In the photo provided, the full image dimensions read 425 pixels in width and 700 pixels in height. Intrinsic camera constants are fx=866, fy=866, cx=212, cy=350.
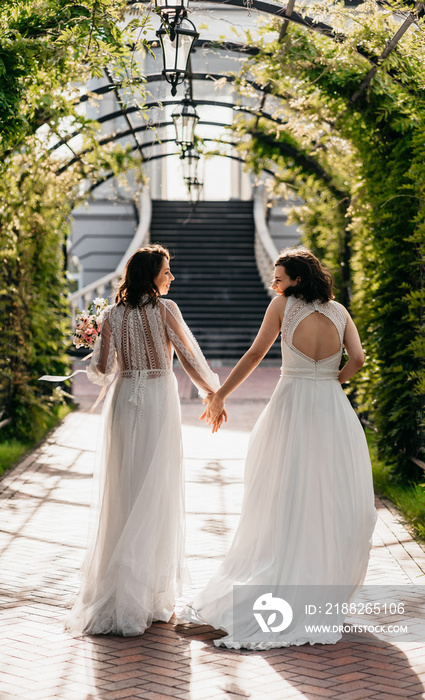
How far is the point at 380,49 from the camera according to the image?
22.1 ft

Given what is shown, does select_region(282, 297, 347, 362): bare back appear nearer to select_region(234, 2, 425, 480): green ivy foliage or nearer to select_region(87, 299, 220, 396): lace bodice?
select_region(87, 299, 220, 396): lace bodice

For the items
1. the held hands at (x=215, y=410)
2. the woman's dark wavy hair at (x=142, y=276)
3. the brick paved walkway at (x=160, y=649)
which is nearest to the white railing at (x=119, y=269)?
the brick paved walkway at (x=160, y=649)

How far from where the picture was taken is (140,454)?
436cm

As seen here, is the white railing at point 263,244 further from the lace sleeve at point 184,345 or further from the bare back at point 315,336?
the bare back at point 315,336

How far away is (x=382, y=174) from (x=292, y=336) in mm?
3802

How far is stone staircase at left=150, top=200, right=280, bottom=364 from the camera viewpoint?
1998 cm

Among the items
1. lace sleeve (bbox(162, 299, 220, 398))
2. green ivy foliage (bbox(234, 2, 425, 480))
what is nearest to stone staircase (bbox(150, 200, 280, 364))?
green ivy foliage (bbox(234, 2, 425, 480))

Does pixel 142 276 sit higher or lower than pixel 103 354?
higher

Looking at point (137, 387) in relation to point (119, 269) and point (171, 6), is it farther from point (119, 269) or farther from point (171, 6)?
point (119, 269)

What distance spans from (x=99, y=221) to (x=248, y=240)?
499 cm

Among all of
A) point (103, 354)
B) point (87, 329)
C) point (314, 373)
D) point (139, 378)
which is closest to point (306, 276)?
point (314, 373)

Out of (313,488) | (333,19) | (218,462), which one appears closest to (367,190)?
(333,19)

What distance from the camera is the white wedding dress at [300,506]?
4047 mm

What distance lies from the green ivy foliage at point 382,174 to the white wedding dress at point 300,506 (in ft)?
6.50
